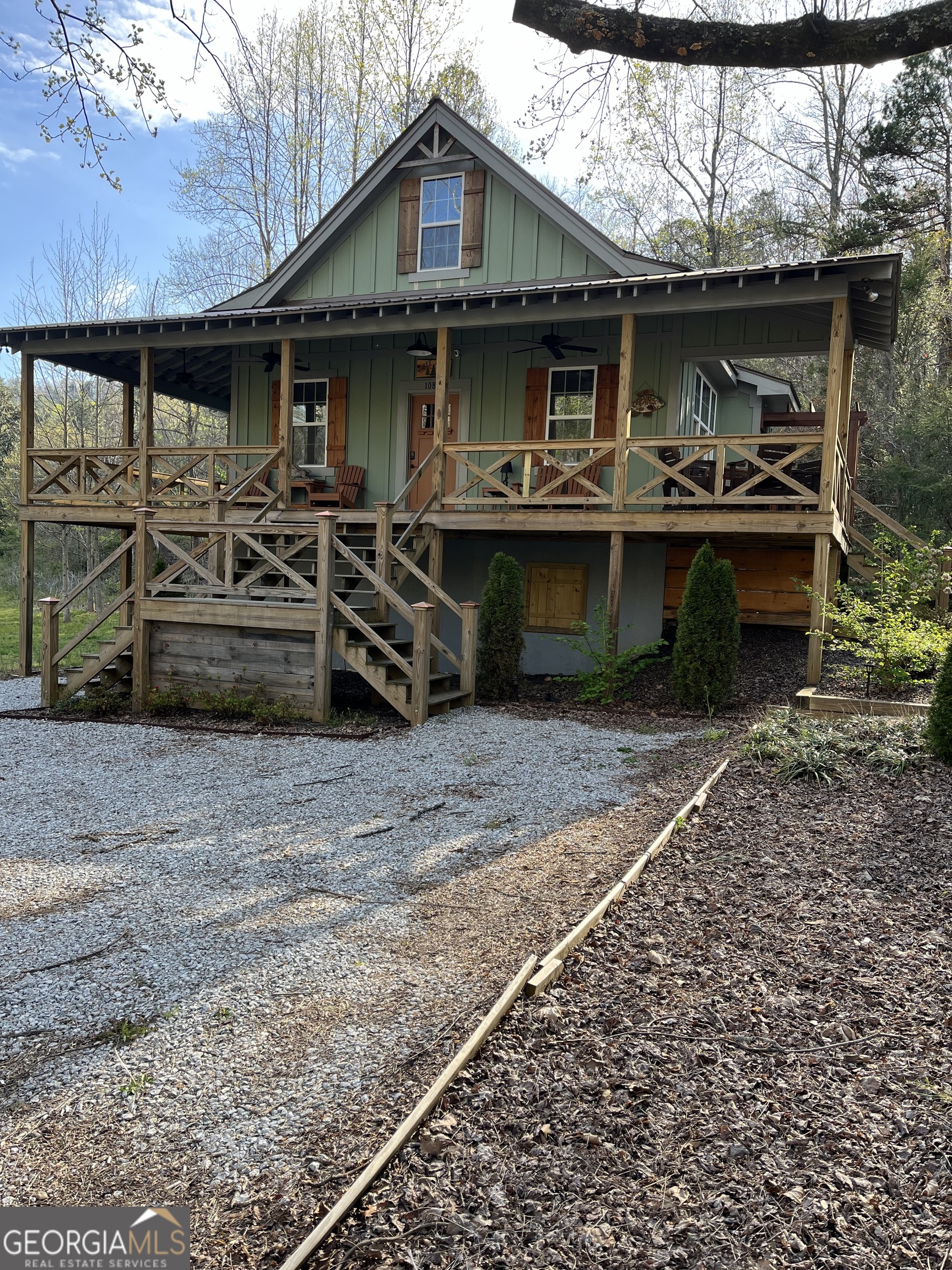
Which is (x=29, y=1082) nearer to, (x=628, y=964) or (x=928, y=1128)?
(x=628, y=964)

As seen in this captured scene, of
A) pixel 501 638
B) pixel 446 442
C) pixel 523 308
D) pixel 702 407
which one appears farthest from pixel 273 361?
pixel 702 407

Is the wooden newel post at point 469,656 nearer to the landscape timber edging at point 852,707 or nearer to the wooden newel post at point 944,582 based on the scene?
the landscape timber edging at point 852,707

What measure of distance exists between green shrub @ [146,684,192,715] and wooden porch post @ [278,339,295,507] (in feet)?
12.1

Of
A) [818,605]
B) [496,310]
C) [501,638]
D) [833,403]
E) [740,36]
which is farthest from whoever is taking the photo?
[496,310]

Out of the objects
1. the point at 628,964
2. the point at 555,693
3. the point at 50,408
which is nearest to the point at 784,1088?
the point at 628,964

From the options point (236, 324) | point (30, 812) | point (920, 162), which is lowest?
point (30, 812)

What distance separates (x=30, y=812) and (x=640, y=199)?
94.0 ft

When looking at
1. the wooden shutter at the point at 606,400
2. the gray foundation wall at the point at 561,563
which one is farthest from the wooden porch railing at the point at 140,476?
the wooden shutter at the point at 606,400

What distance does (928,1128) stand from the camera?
113 inches

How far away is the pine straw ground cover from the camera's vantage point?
7.88ft

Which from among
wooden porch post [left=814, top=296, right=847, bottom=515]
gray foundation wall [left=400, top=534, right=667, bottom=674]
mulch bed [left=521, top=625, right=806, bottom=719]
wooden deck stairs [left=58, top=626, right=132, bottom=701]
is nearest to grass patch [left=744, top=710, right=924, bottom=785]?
mulch bed [left=521, top=625, right=806, bottom=719]

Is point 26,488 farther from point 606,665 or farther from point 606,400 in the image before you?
point 606,665

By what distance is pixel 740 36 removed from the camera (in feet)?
16.4

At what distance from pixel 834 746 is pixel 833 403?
15.5 ft
